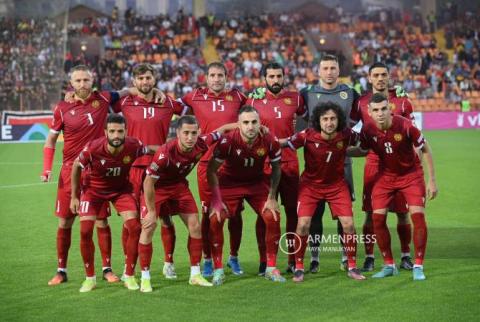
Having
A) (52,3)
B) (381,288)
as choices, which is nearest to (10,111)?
(52,3)

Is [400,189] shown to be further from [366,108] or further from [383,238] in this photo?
[366,108]

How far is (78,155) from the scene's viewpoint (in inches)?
353

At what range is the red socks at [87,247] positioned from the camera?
28.0 feet

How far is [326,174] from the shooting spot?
29.7 feet

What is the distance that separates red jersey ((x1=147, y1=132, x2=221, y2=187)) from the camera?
8.52 m

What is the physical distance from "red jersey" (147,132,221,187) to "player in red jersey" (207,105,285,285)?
20 cm

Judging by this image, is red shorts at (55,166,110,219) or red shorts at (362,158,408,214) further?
red shorts at (362,158,408,214)

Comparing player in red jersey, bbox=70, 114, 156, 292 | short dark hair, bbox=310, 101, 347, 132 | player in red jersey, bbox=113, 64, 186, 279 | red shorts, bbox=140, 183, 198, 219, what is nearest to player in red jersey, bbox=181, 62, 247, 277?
player in red jersey, bbox=113, 64, 186, 279

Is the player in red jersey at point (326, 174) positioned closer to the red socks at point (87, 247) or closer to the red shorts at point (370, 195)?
the red shorts at point (370, 195)

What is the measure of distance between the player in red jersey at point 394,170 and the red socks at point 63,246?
316cm

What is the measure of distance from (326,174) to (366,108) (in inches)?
37.2

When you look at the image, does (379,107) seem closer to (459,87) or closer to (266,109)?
(266,109)

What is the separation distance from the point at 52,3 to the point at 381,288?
67.4 feet

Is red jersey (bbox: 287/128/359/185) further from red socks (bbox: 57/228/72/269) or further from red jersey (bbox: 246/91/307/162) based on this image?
red socks (bbox: 57/228/72/269)
